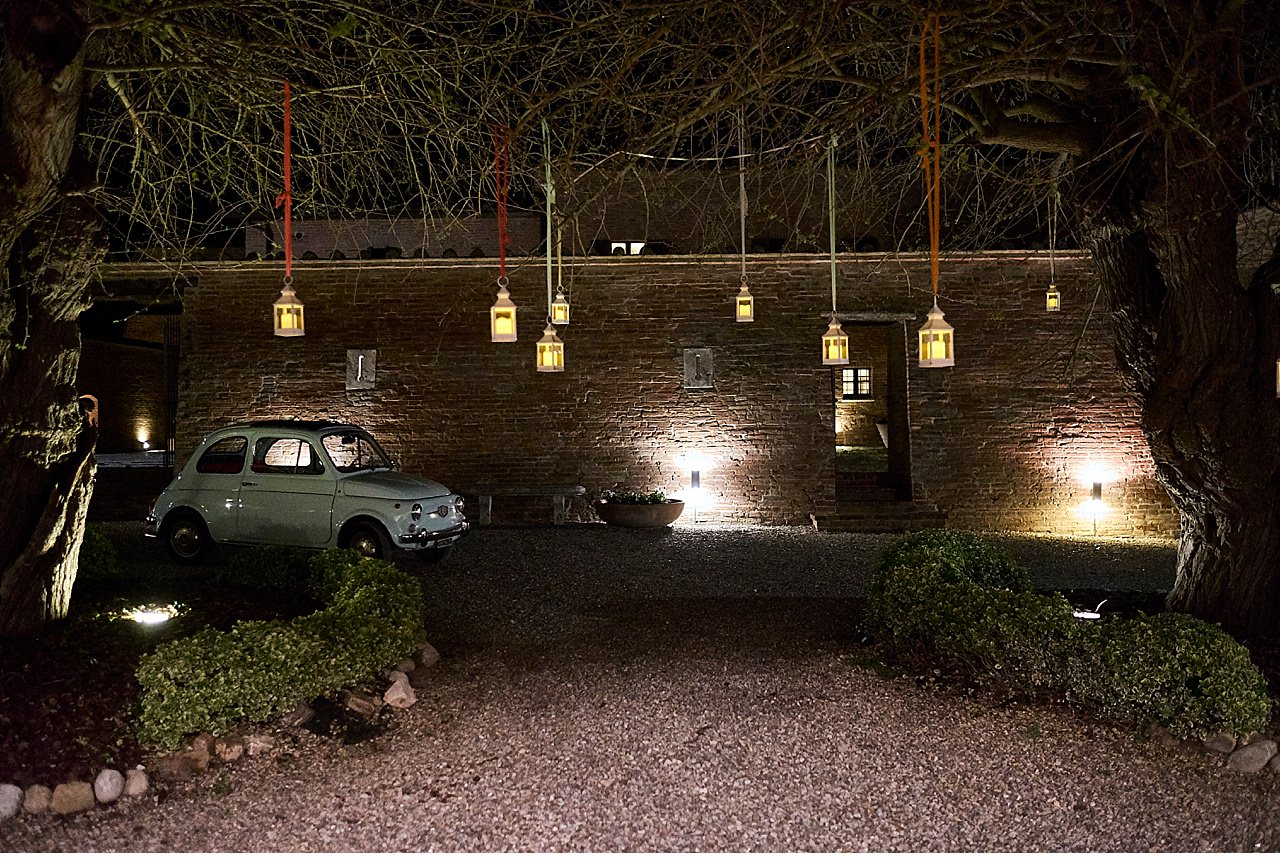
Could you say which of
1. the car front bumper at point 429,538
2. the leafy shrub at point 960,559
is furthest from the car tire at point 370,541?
the leafy shrub at point 960,559

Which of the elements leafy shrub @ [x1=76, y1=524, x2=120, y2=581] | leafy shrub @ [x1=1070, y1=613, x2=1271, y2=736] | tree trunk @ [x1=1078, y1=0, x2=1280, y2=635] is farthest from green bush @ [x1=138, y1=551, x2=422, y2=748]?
tree trunk @ [x1=1078, y1=0, x2=1280, y2=635]

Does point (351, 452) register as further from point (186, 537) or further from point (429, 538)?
point (186, 537)

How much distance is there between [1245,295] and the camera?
6.05 m

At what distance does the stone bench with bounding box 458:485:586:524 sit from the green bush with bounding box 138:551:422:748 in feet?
24.1

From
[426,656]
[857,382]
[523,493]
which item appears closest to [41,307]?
[426,656]

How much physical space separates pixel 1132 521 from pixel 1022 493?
5.88 ft

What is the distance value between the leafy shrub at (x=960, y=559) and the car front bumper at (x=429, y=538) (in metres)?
4.89

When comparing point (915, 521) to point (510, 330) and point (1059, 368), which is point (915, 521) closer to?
point (1059, 368)

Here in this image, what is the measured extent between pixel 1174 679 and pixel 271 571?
6.58m

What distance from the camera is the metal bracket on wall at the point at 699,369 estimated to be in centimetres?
1404

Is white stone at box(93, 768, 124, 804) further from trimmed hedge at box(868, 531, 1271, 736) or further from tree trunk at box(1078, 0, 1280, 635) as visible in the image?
tree trunk at box(1078, 0, 1280, 635)

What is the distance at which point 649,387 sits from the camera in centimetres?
1408

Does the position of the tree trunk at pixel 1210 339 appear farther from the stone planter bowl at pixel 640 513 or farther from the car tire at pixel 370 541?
the stone planter bowl at pixel 640 513

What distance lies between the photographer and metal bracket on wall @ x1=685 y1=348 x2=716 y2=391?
14.0 m
